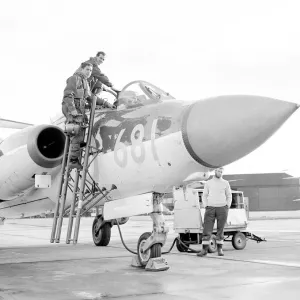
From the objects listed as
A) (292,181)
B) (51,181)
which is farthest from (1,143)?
(292,181)

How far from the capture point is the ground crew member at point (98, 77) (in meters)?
7.90

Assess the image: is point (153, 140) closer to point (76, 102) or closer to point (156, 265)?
point (76, 102)

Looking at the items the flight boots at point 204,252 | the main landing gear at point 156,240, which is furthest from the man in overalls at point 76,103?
the flight boots at point 204,252

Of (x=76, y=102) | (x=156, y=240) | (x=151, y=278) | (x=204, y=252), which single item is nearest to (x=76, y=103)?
(x=76, y=102)

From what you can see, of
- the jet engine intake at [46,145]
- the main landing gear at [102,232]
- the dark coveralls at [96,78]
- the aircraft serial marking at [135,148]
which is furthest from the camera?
the main landing gear at [102,232]

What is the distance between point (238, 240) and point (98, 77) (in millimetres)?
5214

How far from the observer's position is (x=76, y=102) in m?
7.01

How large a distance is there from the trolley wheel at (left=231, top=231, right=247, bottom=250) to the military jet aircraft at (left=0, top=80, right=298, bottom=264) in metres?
4.43

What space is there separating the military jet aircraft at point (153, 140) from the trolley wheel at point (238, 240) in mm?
4429

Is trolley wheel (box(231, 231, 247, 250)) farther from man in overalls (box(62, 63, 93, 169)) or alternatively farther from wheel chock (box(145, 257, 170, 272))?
man in overalls (box(62, 63, 93, 169))

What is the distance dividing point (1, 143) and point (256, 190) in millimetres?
64825

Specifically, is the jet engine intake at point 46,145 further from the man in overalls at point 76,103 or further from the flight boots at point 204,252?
the flight boots at point 204,252

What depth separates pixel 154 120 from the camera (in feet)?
20.4

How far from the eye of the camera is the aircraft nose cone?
5.19m
